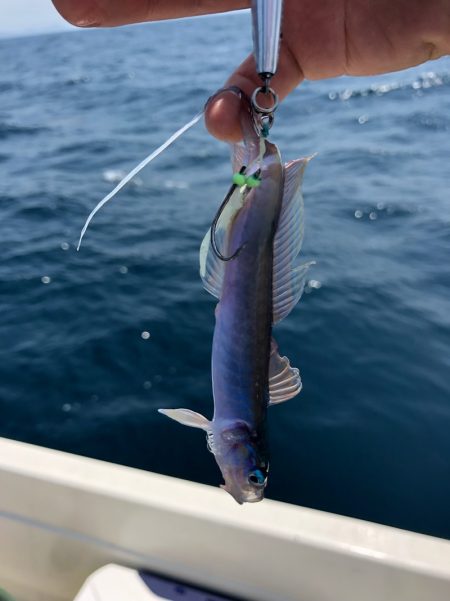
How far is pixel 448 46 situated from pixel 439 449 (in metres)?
3.39

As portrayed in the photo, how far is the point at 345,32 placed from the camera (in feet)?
6.94

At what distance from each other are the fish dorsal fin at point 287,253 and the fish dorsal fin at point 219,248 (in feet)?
0.38

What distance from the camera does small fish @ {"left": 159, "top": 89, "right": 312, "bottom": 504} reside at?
1.34 metres

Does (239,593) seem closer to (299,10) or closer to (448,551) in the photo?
(448,551)

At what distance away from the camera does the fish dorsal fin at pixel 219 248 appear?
4.52ft

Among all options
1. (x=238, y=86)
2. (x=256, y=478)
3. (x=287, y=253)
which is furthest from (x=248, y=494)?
(x=238, y=86)

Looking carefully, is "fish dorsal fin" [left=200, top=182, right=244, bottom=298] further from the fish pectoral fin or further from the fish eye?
the fish eye

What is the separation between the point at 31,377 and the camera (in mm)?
5617

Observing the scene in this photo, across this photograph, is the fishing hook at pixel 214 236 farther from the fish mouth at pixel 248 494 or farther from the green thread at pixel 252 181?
the fish mouth at pixel 248 494

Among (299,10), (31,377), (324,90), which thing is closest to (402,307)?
(31,377)

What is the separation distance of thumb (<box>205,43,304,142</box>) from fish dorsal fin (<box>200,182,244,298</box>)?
256 millimetres

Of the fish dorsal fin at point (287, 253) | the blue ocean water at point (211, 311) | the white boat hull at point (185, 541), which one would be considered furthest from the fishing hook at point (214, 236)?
the blue ocean water at point (211, 311)

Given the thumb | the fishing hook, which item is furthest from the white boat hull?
the thumb

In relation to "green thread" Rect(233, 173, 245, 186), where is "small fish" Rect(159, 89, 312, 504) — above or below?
below
